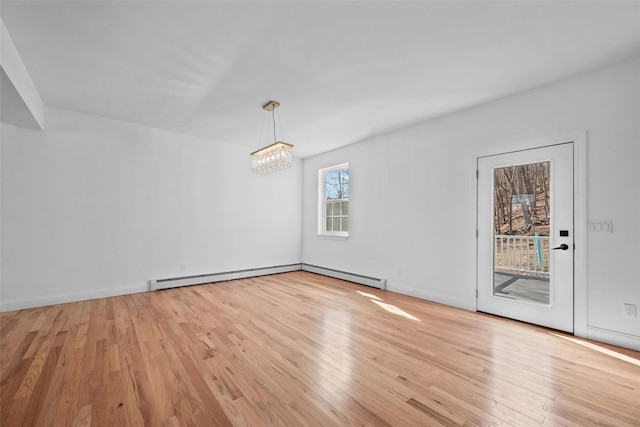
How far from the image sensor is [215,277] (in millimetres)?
5070

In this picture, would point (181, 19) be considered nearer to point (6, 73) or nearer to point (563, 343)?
point (6, 73)

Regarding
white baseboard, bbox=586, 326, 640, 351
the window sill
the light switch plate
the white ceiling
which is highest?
the white ceiling

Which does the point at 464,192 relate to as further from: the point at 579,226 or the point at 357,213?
the point at 357,213

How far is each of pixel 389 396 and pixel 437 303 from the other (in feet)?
7.83

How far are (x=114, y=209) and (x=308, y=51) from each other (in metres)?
3.76

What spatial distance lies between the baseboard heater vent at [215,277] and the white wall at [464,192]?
0.77m

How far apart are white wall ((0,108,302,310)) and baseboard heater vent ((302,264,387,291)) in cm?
112

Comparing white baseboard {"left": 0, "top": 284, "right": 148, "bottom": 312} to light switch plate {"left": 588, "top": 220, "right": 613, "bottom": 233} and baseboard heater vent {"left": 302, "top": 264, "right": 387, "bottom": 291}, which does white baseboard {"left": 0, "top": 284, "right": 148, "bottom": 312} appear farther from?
light switch plate {"left": 588, "top": 220, "right": 613, "bottom": 233}


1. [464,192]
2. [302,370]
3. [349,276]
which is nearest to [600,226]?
[464,192]

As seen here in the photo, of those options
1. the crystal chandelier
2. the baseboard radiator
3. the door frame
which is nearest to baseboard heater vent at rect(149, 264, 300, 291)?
the baseboard radiator

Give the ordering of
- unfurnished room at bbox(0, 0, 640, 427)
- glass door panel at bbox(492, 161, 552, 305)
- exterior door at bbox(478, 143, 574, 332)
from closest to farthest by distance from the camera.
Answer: unfurnished room at bbox(0, 0, 640, 427) < exterior door at bbox(478, 143, 574, 332) < glass door panel at bbox(492, 161, 552, 305)

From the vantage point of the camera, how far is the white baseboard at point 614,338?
2.43 m

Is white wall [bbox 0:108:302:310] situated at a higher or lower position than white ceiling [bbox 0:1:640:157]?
lower

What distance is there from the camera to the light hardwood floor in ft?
5.27
